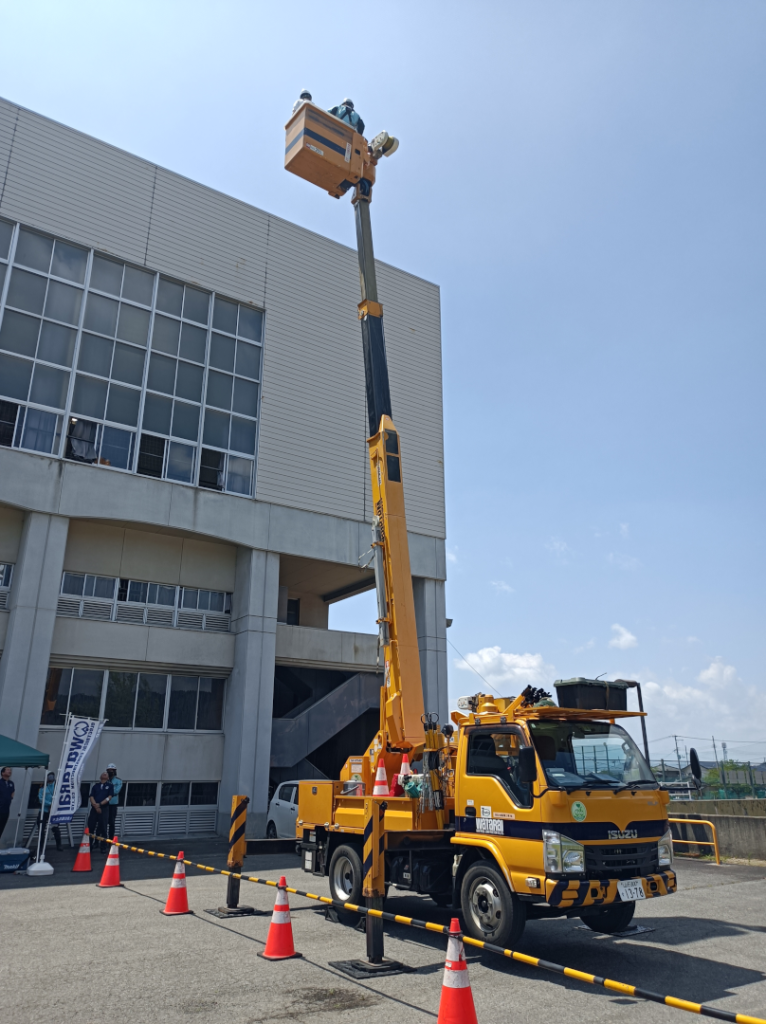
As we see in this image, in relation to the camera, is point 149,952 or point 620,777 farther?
point 620,777

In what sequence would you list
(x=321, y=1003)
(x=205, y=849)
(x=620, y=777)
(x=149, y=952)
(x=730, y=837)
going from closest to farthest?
(x=321, y=1003) < (x=149, y=952) < (x=620, y=777) < (x=730, y=837) < (x=205, y=849)

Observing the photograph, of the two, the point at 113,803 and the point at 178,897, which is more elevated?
the point at 113,803

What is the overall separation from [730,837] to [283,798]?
11.0m

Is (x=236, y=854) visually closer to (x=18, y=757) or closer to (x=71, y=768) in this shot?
(x=18, y=757)

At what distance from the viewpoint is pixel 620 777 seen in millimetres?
8156

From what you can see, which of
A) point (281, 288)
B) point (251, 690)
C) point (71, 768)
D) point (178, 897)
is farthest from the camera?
point (281, 288)

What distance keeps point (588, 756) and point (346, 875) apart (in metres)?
3.89

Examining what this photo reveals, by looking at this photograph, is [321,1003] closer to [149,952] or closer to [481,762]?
[149,952]

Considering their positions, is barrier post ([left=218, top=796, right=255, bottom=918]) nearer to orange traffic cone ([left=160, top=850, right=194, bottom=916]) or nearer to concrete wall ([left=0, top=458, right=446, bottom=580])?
orange traffic cone ([left=160, top=850, right=194, bottom=916])

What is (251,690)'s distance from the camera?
22719mm

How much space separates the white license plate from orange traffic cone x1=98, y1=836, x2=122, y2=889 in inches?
332

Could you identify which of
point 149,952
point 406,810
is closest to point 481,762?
point 406,810

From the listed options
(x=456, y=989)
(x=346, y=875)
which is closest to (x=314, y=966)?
(x=456, y=989)

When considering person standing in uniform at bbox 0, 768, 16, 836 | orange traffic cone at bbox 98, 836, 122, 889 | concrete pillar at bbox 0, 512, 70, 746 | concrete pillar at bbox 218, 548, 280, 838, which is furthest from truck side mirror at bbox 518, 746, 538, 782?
concrete pillar at bbox 218, 548, 280, 838
